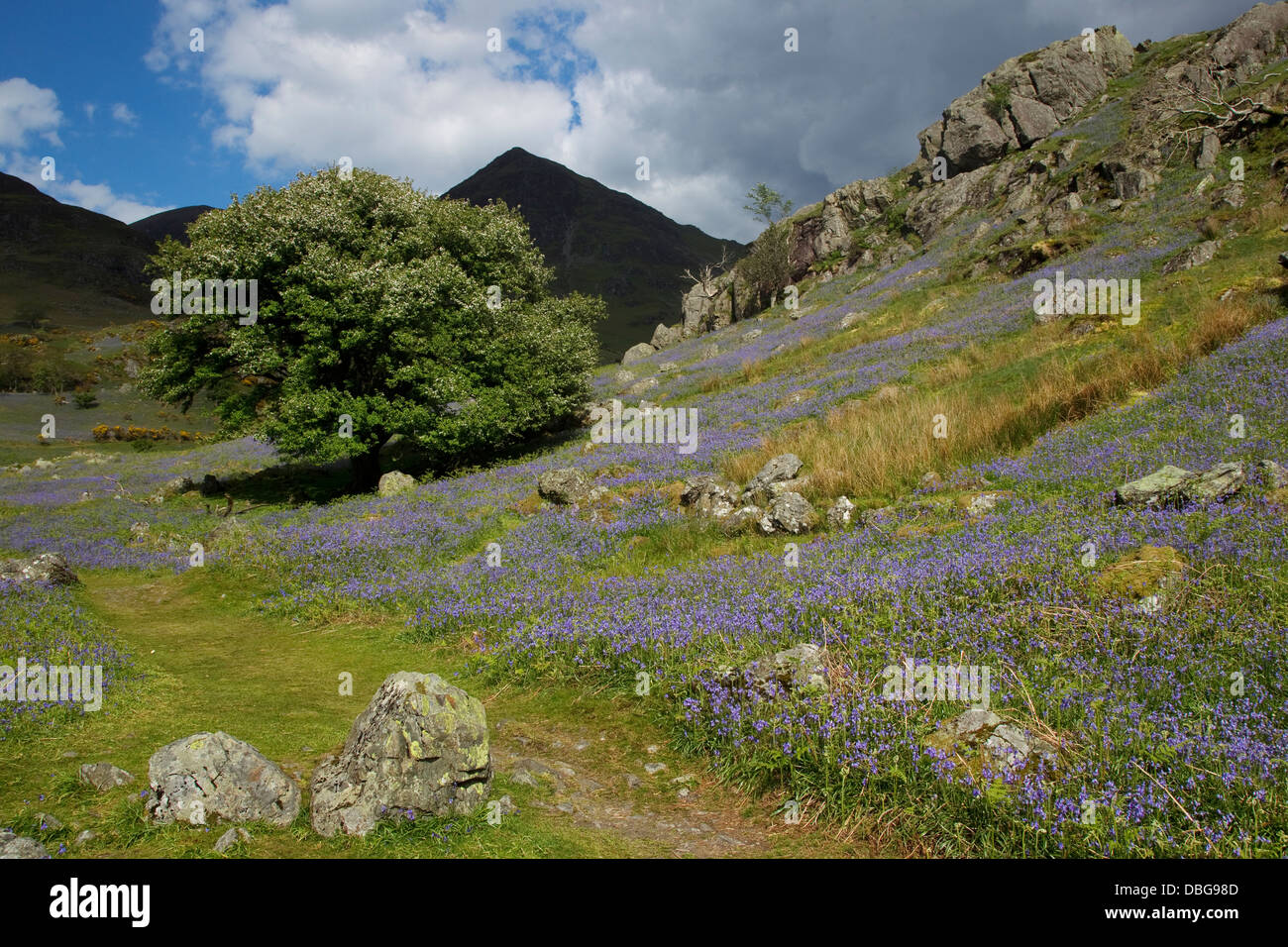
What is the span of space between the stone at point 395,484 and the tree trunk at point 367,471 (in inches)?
102

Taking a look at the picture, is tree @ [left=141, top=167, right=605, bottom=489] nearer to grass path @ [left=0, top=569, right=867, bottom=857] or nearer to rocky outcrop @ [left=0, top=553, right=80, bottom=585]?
rocky outcrop @ [left=0, top=553, right=80, bottom=585]

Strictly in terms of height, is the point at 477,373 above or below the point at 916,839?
above

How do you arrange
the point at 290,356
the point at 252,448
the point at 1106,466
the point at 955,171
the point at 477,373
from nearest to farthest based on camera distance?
the point at 1106,466 < the point at 290,356 < the point at 477,373 < the point at 252,448 < the point at 955,171

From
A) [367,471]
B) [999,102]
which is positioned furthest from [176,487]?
[999,102]

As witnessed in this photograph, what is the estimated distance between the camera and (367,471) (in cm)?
2292

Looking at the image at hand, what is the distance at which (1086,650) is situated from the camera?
5.84 m

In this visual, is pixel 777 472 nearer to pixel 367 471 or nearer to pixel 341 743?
pixel 341 743

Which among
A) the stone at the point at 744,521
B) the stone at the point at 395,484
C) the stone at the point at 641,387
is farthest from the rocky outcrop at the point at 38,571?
the stone at the point at 641,387

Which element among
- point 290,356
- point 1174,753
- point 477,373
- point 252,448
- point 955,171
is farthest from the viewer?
point 955,171
